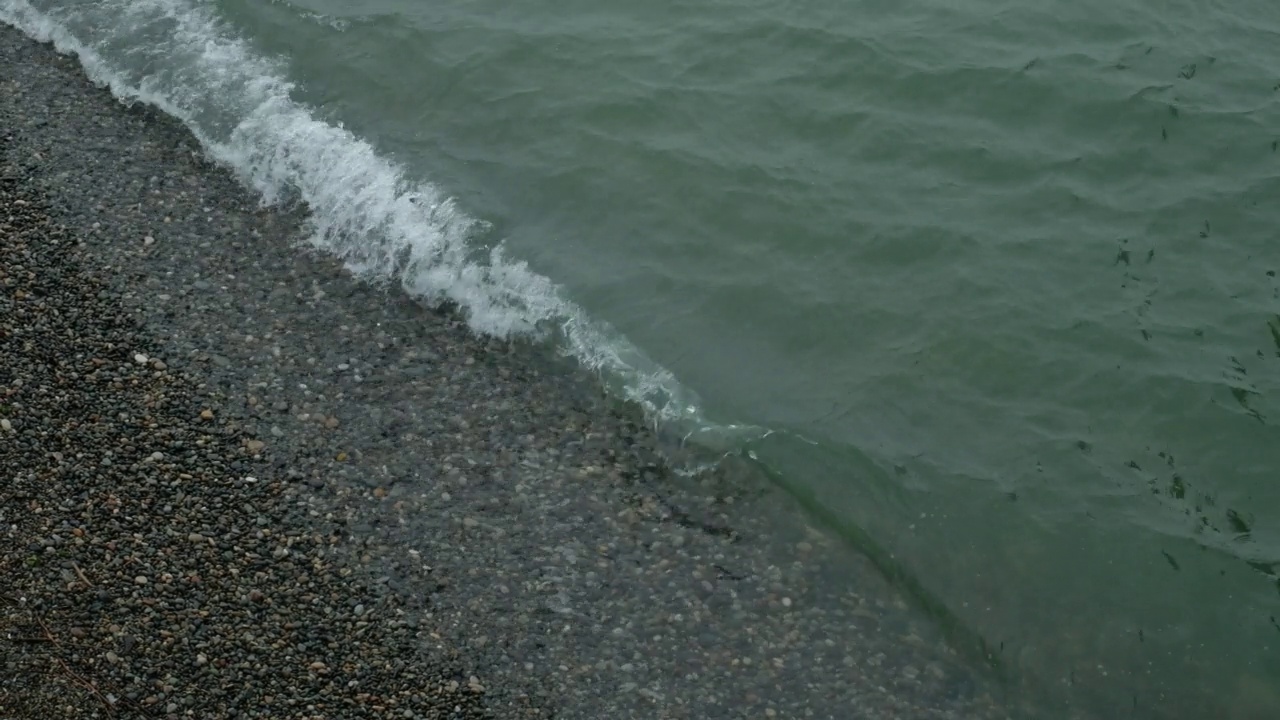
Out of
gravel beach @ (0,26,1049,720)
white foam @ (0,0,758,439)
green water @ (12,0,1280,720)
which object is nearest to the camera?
gravel beach @ (0,26,1049,720)

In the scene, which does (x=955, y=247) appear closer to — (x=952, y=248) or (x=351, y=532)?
(x=952, y=248)

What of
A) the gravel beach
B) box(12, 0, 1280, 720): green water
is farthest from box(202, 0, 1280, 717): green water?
the gravel beach

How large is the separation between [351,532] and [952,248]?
7.20 m

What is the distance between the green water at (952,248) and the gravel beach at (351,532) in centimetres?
124

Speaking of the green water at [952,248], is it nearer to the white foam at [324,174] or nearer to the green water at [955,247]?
the green water at [955,247]

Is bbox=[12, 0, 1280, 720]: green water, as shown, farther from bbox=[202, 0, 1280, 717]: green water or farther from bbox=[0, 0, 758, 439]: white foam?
bbox=[0, 0, 758, 439]: white foam

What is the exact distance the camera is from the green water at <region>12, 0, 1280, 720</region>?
11.3 m

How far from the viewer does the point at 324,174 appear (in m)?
14.9

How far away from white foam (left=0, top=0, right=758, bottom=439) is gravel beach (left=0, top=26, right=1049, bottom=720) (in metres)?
0.44

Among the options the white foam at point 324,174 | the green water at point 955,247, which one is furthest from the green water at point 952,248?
the white foam at point 324,174

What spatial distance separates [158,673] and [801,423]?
6.37m

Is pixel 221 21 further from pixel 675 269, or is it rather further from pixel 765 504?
pixel 765 504

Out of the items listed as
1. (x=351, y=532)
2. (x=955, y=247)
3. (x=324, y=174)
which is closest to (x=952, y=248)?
(x=955, y=247)

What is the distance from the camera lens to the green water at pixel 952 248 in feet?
37.0
